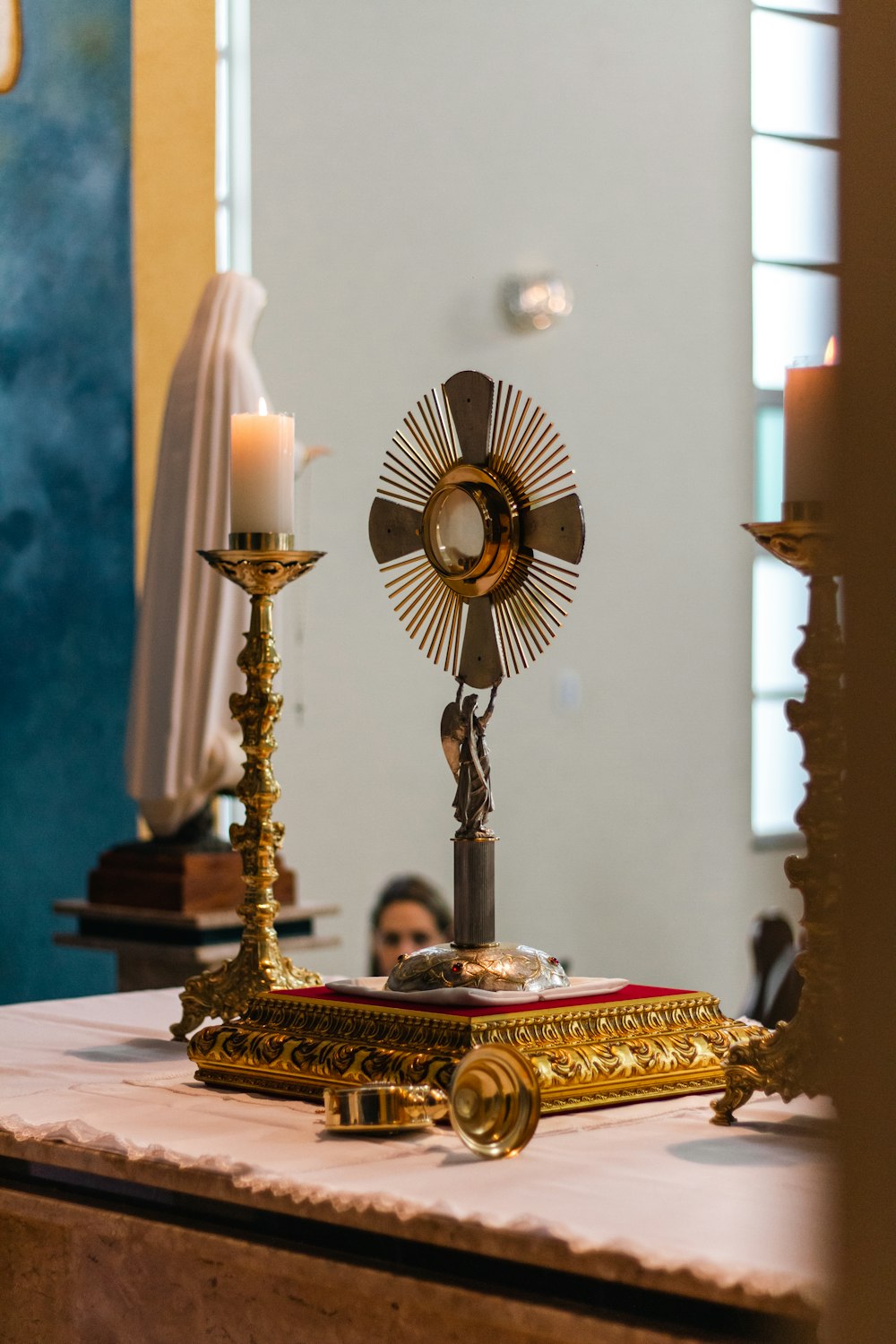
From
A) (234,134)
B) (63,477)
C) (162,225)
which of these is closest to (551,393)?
(234,134)

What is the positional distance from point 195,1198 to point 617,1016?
14.7 inches

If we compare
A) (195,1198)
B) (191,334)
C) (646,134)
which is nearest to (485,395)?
(195,1198)

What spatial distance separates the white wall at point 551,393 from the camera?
623cm

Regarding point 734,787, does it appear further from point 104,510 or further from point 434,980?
point 434,980

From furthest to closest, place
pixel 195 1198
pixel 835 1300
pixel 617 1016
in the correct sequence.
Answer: pixel 617 1016 < pixel 195 1198 < pixel 835 1300

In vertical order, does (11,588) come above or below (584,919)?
above

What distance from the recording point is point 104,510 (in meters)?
5.44

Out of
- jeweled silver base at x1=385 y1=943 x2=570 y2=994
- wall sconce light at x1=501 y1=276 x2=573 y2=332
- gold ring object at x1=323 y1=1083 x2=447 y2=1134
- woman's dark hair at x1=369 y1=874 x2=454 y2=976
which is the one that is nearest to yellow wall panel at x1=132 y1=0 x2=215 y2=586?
woman's dark hair at x1=369 y1=874 x2=454 y2=976

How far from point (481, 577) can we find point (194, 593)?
2588 mm

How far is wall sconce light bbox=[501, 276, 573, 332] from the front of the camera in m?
6.90

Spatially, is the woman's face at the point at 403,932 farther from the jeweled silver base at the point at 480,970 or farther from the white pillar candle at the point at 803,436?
the white pillar candle at the point at 803,436

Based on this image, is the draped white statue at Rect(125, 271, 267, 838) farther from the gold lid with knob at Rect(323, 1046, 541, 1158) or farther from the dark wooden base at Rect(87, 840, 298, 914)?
the gold lid with knob at Rect(323, 1046, 541, 1158)

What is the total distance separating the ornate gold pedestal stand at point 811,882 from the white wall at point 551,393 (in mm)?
4808

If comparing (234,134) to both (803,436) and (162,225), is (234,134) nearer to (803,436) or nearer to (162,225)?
(162,225)
